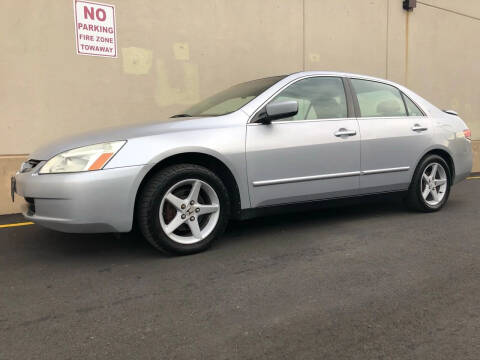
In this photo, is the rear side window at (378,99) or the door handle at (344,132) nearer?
the door handle at (344,132)

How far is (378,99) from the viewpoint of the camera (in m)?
4.50

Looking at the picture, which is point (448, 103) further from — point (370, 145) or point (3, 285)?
point (3, 285)

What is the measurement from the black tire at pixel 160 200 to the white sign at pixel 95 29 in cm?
365

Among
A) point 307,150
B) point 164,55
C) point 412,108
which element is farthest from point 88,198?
point 164,55

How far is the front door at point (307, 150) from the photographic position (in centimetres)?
357

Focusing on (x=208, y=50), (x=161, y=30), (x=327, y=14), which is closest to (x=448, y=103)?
(x=327, y=14)


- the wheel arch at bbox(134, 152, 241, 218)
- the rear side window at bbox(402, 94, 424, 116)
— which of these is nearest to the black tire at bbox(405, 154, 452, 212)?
the rear side window at bbox(402, 94, 424, 116)

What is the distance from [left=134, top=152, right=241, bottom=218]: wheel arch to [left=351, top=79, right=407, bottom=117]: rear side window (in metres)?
1.65

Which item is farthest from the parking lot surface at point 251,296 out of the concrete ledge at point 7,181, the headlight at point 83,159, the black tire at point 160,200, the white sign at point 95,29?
the white sign at point 95,29

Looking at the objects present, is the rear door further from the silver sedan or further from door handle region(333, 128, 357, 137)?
door handle region(333, 128, 357, 137)

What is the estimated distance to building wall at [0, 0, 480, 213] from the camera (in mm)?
5570

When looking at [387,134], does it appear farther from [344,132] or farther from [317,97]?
[317,97]

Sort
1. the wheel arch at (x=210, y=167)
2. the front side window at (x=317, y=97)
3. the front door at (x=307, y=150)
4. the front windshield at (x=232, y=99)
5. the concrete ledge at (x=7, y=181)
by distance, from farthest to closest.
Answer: the concrete ledge at (x=7, y=181) → the front side window at (x=317, y=97) → the front windshield at (x=232, y=99) → the front door at (x=307, y=150) → the wheel arch at (x=210, y=167)

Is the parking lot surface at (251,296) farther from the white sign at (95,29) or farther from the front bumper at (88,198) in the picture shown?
the white sign at (95,29)
